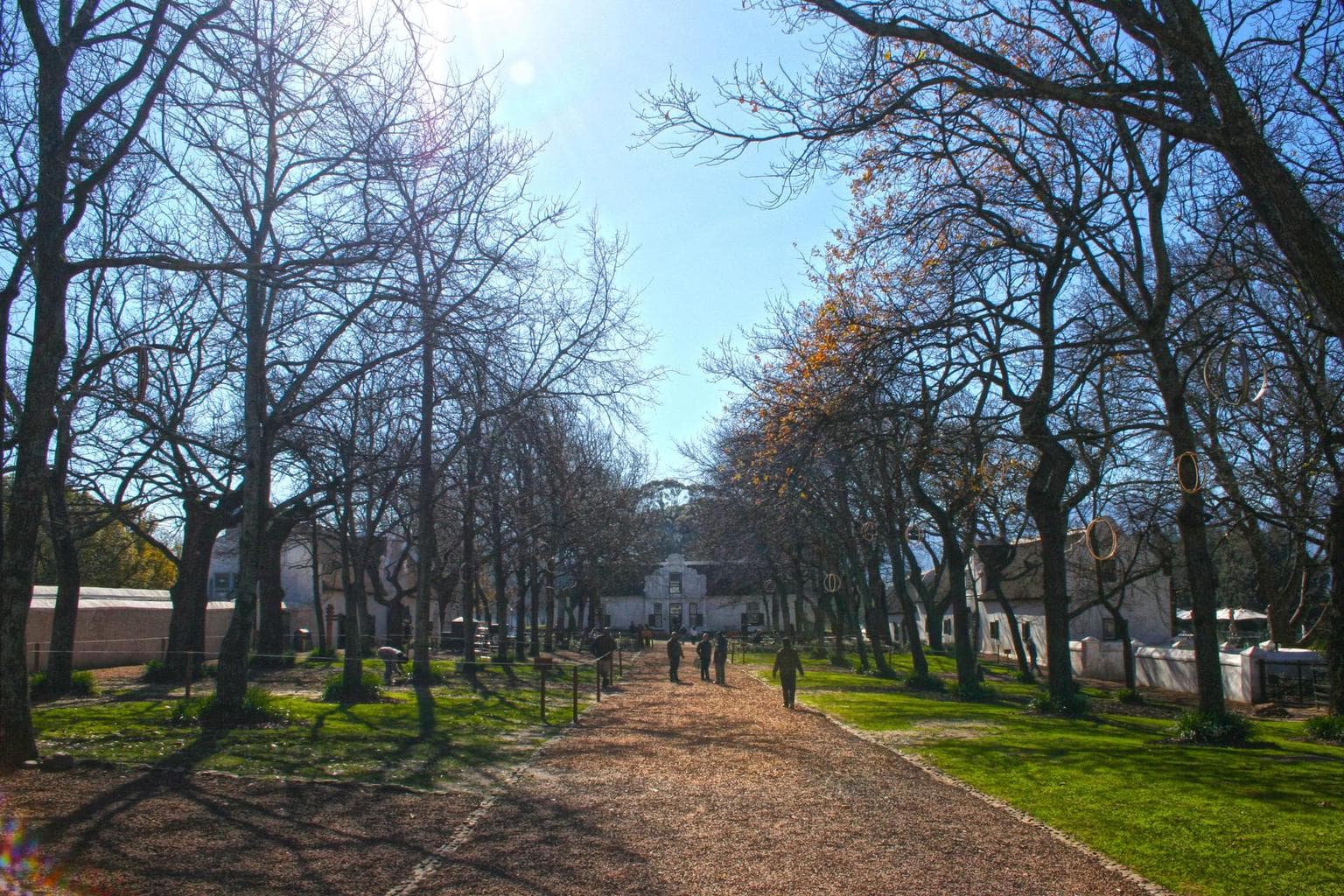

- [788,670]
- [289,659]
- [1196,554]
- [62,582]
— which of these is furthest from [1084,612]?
[62,582]

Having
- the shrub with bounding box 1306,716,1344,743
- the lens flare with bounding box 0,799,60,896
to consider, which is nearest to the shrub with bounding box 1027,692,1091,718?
the shrub with bounding box 1306,716,1344,743

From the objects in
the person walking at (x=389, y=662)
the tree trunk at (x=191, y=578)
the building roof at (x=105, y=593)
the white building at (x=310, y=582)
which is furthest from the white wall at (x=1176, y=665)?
the building roof at (x=105, y=593)

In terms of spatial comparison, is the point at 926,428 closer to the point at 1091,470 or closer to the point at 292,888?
the point at 1091,470

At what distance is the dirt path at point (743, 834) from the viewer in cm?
713

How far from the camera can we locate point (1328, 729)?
54.9 ft

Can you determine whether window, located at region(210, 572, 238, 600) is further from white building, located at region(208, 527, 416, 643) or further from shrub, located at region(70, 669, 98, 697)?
shrub, located at region(70, 669, 98, 697)

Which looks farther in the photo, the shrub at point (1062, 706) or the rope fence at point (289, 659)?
the shrub at point (1062, 706)

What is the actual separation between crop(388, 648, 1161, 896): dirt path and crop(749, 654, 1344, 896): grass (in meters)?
0.52

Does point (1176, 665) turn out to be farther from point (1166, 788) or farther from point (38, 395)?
point (38, 395)

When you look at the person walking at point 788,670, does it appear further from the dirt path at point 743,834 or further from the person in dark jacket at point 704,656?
the person in dark jacket at point 704,656

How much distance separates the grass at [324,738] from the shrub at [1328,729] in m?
12.7

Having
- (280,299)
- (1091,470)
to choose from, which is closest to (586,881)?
(280,299)

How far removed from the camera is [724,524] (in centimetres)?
3684

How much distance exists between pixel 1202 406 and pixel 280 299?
19.7 m
